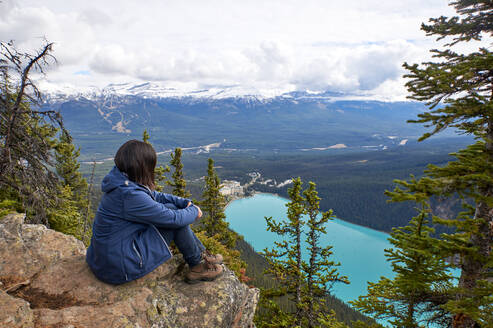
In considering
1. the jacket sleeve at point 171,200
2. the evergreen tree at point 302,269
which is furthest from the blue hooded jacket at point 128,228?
the evergreen tree at point 302,269

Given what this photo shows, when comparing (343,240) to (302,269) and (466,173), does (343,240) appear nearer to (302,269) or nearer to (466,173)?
(302,269)

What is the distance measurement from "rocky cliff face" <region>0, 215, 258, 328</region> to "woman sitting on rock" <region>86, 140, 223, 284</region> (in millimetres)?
392

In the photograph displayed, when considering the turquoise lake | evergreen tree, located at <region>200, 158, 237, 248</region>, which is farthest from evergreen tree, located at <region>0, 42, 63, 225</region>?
the turquoise lake

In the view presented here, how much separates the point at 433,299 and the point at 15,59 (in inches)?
462

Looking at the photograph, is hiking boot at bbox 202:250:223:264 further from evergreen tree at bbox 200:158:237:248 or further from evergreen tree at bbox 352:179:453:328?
evergreen tree at bbox 200:158:237:248

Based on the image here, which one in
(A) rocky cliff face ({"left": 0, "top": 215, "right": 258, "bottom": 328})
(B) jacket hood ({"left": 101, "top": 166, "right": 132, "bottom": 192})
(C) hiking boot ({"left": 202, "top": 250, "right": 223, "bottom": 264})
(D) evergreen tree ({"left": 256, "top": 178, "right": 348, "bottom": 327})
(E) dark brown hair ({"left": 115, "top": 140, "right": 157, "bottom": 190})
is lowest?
(D) evergreen tree ({"left": 256, "top": 178, "right": 348, "bottom": 327})

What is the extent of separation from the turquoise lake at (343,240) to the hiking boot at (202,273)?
163 feet

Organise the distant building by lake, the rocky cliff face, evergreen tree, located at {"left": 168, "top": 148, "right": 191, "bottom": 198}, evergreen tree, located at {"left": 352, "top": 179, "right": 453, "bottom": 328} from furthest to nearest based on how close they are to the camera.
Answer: the distant building by lake, evergreen tree, located at {"left": 168, "top": 148, "right": 191, "bottom": 198}, evergreen tree, located at {"left": 352, "top": 179, "right": 453, "bottom": 328}, the rocky cliff face

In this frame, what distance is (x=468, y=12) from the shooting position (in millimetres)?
5367

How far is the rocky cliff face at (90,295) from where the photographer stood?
396 cm

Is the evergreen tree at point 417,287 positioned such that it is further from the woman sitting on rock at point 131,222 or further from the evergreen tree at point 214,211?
the evergreen tree at point 214,211

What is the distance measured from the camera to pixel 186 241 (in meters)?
4.97

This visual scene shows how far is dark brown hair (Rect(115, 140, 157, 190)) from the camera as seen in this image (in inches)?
169

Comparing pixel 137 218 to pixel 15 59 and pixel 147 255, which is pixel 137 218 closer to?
pixel 147 255
